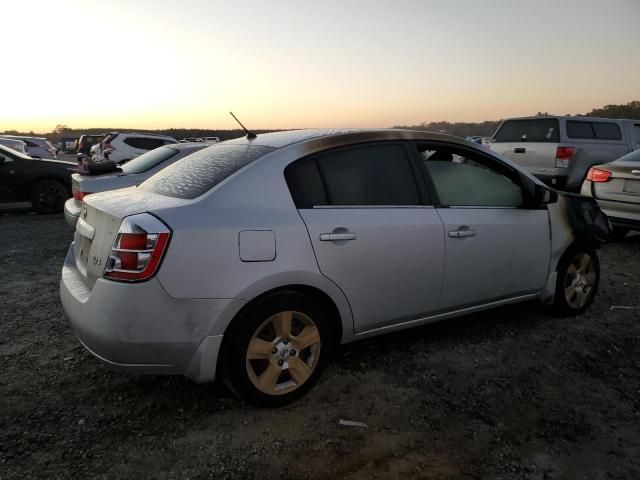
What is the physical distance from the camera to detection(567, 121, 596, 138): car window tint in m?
10.5

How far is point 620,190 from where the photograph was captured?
678 centimetres

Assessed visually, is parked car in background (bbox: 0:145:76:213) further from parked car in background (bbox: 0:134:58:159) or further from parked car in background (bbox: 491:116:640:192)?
parked car in background (bbox: 0:134:58:159)

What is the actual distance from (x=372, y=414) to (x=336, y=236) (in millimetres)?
1046

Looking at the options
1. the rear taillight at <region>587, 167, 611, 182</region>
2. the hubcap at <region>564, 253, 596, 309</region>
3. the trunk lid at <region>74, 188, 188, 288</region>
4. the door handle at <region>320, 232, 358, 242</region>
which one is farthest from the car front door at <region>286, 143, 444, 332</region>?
the rear taillight at <region>587, 167, 611, 182</region>

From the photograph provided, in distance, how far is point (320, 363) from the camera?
2.92 m

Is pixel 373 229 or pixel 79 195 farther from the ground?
pixel 373 229

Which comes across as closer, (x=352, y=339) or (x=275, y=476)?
(x=275, y=476)

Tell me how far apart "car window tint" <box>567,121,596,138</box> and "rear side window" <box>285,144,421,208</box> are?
8.83 metres

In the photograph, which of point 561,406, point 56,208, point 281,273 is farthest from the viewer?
point 56,208

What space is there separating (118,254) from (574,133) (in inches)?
424

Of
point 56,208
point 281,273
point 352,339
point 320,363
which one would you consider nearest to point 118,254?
point 281,273

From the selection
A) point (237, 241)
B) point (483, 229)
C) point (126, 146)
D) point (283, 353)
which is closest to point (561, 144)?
point (483, 229)

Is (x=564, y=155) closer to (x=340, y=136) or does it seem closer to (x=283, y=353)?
(x=340, y=136)

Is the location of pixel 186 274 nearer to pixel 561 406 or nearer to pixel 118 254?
pixel 118 254
